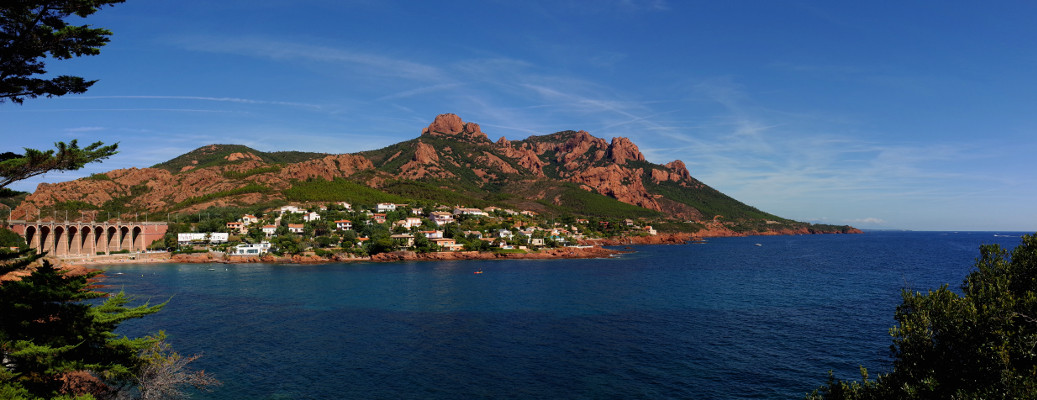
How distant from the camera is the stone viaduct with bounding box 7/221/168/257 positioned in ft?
261

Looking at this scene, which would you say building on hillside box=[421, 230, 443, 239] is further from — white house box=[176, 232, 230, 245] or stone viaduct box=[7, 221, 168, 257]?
stone viaduct box=[7, 221, 168, 257]

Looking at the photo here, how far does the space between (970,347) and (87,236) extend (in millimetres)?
116738

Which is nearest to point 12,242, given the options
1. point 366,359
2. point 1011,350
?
point 366,359

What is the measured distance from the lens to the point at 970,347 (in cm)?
1184

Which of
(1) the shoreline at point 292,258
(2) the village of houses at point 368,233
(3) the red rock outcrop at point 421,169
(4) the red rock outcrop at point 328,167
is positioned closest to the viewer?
(1) the shoreline at point 292,258

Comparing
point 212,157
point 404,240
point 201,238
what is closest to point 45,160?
point 404,240

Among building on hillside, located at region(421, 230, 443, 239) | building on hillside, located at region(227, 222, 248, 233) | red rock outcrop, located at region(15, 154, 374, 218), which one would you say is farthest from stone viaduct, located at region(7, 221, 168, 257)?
building on hillside, located at region(421, 230, 443, 239)

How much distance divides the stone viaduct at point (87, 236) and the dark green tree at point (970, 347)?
10428 cm

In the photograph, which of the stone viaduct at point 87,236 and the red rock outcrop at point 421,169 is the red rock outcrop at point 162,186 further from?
the red rock outcrop at point 421,169

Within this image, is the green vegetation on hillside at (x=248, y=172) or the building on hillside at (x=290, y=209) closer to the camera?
the building on hillside at (x=290, y=209)

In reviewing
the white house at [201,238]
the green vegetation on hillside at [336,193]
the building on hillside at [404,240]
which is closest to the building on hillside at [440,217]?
the building on hillside at [404,240]

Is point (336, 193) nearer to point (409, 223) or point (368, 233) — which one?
point (409, 223)

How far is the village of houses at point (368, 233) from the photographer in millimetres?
83750

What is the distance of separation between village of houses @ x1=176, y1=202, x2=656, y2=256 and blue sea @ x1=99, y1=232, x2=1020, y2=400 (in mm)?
24160
